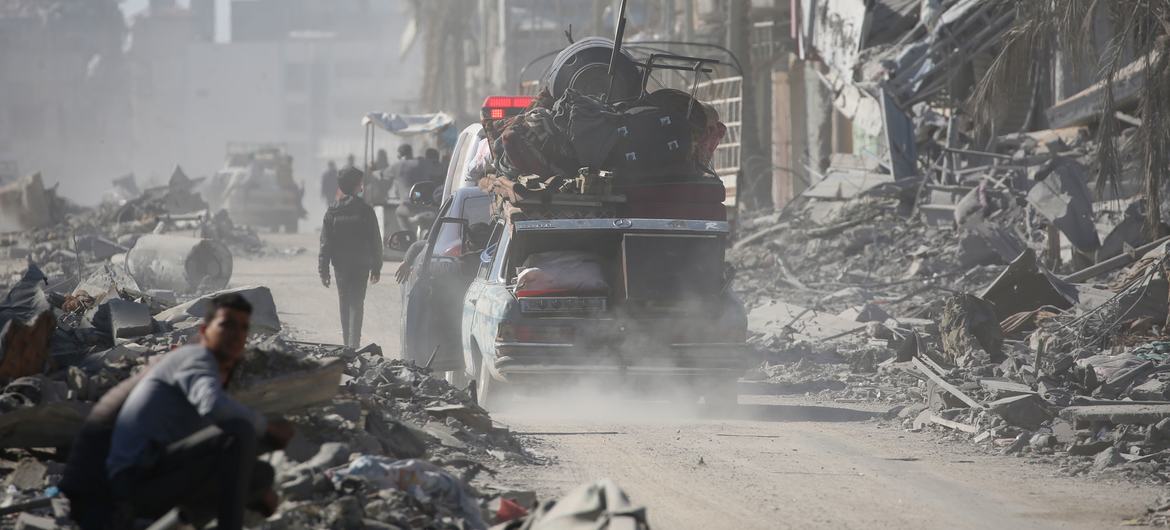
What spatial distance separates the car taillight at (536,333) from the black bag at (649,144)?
5.30 feet

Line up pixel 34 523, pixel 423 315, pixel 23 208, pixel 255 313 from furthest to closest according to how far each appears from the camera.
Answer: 1. pixel 23 208
2. pixel 423 315
3. pixel 255 313
4. pixel 34 523

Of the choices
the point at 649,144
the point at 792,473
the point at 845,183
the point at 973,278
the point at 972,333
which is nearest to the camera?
the point at 792,473

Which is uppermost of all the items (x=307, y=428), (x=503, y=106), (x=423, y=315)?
(x=503, y=106)

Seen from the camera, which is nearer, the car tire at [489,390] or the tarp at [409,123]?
the car tire at [489,390]

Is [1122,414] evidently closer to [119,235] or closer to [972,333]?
[972,333]

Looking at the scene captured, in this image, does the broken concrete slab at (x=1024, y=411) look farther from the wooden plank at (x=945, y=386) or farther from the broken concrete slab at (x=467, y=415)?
the broken concrete slab at (x=467, y=415)

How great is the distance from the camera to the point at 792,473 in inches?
354

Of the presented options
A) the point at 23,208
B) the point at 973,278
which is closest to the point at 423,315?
the point at 973,278

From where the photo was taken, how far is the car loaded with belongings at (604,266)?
11.2 m

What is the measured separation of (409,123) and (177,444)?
25.5m

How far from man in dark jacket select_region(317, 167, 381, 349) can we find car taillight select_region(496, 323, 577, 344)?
12.4 ft

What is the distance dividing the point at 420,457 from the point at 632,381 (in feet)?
10.9

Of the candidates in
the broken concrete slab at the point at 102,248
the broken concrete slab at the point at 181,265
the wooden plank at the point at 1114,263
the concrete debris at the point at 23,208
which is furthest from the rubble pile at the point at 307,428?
the concrete debris at the point at 23,208

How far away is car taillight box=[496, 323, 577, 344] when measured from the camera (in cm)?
1112
